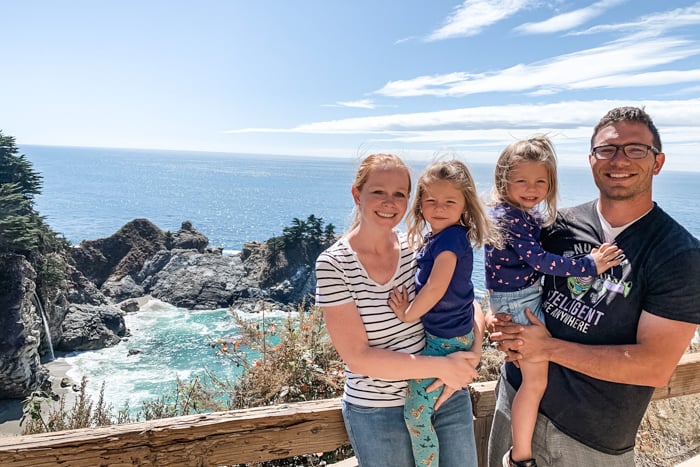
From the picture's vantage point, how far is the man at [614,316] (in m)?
1.83

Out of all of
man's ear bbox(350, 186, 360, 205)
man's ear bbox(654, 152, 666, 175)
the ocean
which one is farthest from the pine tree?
man's ear bbox(654, 152, 666, 175)

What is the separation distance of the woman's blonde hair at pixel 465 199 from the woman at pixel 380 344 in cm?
20

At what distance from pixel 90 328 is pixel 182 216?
77.4 meters

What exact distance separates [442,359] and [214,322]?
37165 mm

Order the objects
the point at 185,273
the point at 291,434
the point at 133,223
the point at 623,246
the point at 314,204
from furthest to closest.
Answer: the point at 314,204 < the point at 133,223 < the point at 185,273 < the point at 291,434 < the point at 623,246

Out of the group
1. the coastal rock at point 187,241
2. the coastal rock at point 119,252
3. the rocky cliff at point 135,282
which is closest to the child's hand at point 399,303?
the rocky cliff at point 135,282

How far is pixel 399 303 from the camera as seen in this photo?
200 cm

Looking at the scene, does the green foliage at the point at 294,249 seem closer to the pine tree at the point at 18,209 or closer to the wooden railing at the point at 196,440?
the pine tree at the point at 18,209

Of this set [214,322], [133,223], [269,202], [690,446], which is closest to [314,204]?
[269,202]

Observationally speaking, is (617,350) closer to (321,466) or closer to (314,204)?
(321,466)

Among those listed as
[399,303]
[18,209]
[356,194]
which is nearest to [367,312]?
[399,303]

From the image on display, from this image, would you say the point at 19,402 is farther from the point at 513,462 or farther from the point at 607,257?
the point at 607,257

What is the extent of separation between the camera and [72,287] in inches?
1465

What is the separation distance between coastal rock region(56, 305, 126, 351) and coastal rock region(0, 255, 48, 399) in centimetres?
311
